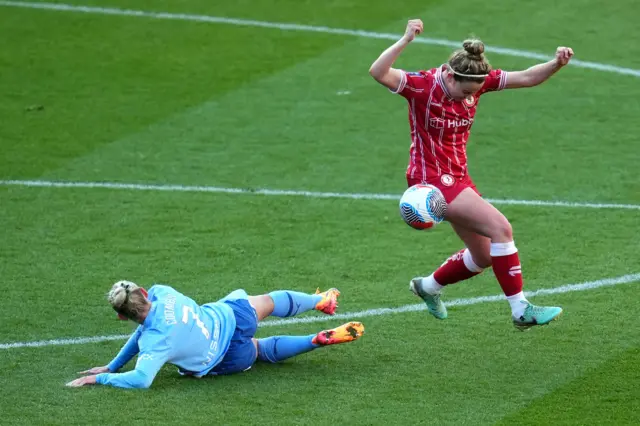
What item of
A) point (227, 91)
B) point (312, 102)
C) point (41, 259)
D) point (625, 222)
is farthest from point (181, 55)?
point (625, 222)

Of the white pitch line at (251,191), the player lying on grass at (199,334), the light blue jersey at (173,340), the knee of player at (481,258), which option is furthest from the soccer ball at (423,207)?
the white pitch line at (251,191)

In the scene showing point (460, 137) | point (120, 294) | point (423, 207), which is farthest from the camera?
point (460, 137)

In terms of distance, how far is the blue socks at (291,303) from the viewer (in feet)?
25.1

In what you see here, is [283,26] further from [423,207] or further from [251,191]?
[423,207]

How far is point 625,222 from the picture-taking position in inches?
384

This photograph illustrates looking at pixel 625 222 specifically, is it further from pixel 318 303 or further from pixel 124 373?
pixel 124 373

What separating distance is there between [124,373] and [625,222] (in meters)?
4.63

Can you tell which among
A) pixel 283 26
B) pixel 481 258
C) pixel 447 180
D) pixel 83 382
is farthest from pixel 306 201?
pixel 283 26

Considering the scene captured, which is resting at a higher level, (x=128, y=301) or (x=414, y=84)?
(x=414, y=84)

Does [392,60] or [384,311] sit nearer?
[392,60]

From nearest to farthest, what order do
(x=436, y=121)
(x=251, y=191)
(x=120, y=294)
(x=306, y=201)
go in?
1. (x=120, y=294)
2. (x=436, y=121)
3. (x=306, y=201)
4. (x=251, y=191)

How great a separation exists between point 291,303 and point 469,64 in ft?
6.12

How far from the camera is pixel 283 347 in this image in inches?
292

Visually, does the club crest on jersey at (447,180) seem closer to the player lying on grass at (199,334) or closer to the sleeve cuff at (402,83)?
the sleeve cuff at (402,83)
